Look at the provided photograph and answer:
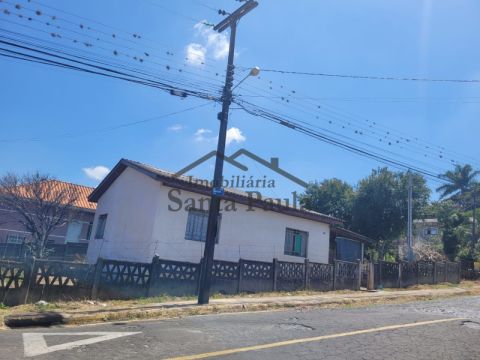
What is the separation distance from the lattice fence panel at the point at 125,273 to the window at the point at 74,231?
2027 centimetres

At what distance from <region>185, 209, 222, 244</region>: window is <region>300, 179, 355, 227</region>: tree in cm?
1952

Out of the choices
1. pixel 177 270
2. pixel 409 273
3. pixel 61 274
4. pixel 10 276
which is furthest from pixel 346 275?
pixel 10 276

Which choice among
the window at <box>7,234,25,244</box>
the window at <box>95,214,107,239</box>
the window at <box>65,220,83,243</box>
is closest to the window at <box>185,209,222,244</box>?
the window at <box>95,214,107,239</box>

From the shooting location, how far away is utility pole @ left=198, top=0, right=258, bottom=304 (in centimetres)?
1149

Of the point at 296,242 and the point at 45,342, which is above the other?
the point at 296,242

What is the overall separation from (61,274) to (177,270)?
11.2 feet

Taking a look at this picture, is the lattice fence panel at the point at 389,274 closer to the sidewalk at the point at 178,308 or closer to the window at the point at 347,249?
the window at the point at 347,249

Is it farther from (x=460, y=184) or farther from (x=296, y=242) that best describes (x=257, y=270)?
(x=460, y=184)

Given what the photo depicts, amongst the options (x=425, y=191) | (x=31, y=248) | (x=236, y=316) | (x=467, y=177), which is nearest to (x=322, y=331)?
(x=236, y=316)

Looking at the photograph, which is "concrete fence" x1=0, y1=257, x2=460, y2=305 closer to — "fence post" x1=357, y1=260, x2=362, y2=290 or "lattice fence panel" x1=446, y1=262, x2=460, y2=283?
"fence post" x1=357, y1=260, x2=362, y2=290

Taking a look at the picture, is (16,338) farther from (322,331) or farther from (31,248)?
(31,248)

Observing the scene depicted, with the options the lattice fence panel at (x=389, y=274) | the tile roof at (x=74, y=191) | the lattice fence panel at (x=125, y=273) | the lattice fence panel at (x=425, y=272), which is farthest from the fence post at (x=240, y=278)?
the tile roof at (x=74, y=191)

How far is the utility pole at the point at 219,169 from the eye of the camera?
11.5 meters

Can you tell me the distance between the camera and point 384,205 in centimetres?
3017
